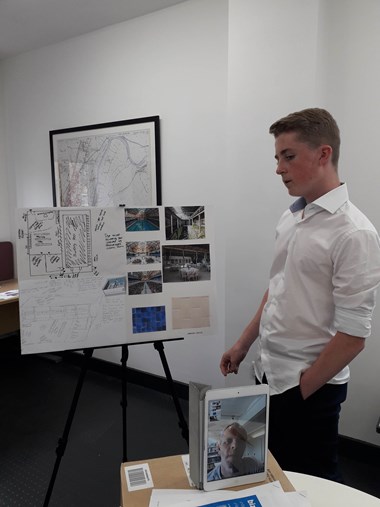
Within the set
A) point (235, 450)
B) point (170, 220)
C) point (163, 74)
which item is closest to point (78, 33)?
point (163, 74)

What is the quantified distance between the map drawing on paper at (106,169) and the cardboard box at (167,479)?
2.02 metres

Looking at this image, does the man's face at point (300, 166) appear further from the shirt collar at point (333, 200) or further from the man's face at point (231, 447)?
the man's face at point (231, 447)

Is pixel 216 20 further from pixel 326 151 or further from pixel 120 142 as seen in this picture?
pixel 326 151

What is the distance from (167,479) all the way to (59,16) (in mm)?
2981

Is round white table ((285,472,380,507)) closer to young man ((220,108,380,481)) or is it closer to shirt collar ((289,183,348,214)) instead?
young man ((220,108,380,481))

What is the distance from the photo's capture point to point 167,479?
0.91 meters

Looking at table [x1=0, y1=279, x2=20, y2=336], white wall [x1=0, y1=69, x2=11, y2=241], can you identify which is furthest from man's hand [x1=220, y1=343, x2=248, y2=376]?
white wall [x1=0, y1=69, x2=11, y2=241]

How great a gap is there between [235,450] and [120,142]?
2446 millimetres

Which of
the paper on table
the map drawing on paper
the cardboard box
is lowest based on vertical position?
the cardboard box

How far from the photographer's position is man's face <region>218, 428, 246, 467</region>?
32.5 inches

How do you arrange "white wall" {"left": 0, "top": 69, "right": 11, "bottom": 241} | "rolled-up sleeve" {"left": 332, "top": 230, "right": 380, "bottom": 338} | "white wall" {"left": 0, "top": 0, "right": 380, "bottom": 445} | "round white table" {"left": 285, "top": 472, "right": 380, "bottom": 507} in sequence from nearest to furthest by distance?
"round white table" {"left": 285, "top": 472, "right": 380, "bottom": 507} → "rolled-up sleeve" {"left": 332, "top": 230, "right": 380, "bottom": 338} → "white wall" {"left": 0, "top": 0, "right": 380, "bottom": 445} → "white wall" {"left": 0, "top": 69, "right": 11, "bottom": 241}

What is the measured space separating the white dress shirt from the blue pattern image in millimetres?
482

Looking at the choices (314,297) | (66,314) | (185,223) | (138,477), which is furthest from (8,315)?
(314,297)

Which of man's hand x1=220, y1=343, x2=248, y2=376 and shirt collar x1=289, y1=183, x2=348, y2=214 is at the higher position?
shirt collar x1=289, y1=183, x2=348, y2=214
